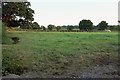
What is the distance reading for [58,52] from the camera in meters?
8.26

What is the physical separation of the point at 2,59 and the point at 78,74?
6.45 ft

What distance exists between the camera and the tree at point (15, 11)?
28.1 ft

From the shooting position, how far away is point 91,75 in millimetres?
7102

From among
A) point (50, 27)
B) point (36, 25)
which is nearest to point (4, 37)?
point (36, 25)

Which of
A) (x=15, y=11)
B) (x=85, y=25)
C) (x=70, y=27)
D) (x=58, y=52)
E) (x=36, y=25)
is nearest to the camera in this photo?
(x=58, y=52)

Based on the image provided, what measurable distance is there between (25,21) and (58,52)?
152 cm

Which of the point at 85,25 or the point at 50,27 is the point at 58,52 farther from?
the point at 85,25

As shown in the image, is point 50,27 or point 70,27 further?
point 50,27

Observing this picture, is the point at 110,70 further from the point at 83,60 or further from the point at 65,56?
the point at 65,56

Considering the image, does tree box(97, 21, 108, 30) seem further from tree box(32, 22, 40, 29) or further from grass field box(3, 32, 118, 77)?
tree box(32, 22, 40, 29)

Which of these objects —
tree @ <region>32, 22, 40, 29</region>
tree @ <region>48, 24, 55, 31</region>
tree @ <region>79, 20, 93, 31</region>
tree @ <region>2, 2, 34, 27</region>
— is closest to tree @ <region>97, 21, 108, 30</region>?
tree @ <region>79, 20, 93, 31</region>

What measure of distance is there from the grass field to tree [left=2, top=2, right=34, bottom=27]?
1.52 feet

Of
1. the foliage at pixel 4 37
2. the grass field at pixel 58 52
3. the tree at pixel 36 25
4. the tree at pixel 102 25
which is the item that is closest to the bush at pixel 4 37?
the foliage at pixel 4 37

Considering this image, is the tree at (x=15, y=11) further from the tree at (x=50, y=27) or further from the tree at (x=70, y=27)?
the tree at (x=70, y=27)
